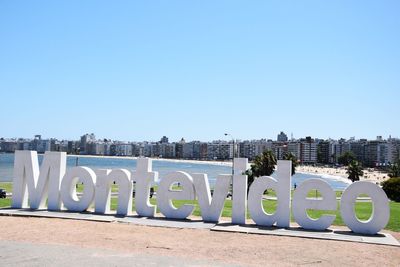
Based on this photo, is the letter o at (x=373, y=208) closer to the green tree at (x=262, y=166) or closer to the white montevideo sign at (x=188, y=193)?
the white montevideo sign at (x=188, y=193)

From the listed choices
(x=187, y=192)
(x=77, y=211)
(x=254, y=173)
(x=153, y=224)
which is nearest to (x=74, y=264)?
(x=153, y=224)


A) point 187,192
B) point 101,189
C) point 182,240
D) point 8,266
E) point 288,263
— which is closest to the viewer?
point 8,266

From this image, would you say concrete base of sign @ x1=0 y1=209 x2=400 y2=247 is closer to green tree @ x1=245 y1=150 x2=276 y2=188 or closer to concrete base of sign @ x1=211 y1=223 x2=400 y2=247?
concrete base of sign @ x1=211 y1=223 x2=400 y2=247

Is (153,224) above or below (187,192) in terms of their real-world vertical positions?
below

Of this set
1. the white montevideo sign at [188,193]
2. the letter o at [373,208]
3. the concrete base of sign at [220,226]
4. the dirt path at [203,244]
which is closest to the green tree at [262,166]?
the white montevideo sign at [188,193]

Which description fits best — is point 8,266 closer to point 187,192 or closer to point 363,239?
point 187,192

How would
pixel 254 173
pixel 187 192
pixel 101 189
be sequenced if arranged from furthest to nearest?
pixel 254 173 < pixel 101 189 < pixel 187 192

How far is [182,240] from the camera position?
15.5m

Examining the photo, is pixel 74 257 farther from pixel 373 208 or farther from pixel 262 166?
pixel 262 166

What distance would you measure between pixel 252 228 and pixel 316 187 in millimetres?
3264

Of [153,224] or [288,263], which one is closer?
[288,263]

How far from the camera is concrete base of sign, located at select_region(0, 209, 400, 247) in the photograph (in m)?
16.6

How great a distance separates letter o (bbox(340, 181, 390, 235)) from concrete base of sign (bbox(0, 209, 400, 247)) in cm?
39

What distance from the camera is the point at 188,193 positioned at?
64.1ft
